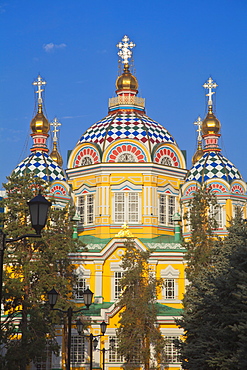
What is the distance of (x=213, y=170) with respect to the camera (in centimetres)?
4231

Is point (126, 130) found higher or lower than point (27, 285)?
higher

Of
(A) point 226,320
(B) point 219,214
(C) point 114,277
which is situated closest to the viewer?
(A) point 226,320

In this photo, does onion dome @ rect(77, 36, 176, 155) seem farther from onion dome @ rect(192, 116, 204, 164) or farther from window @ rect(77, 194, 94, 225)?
onion dome @ rect(192, 116, 204, 164)

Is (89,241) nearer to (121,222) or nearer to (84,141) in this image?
(121,222)

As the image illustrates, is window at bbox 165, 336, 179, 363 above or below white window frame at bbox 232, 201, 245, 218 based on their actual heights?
below

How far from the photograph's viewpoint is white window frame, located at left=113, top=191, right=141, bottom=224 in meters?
42.8

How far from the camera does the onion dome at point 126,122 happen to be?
144 feet

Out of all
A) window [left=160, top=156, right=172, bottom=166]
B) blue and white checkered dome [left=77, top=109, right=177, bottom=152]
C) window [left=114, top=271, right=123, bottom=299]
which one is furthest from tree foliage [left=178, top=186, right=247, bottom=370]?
blue and white checkered dome [left=77, top=109, right=177, bottom=152]

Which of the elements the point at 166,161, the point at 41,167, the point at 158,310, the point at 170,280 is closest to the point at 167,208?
the point at 166,161

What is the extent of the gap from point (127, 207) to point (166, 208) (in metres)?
2.52

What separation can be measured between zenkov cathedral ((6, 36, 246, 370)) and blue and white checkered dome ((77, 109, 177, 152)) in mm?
61

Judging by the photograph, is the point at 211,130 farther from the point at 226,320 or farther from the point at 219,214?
the point at 226,320

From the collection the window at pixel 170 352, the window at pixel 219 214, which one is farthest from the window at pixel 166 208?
the window at pixel 170 352

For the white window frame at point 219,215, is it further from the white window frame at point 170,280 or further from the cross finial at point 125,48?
the cross finial at point 125,48
